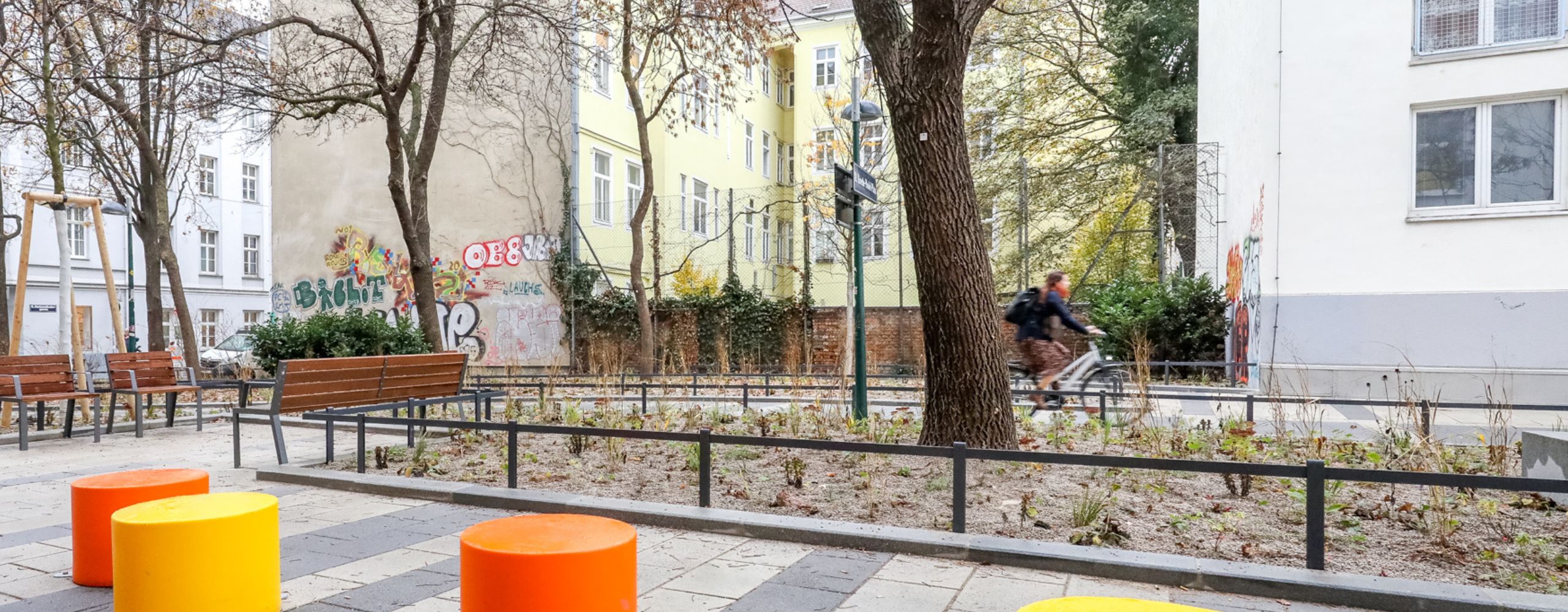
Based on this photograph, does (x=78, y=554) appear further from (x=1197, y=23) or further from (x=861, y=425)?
(x=1197, y=23)

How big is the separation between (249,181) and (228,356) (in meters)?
14.2

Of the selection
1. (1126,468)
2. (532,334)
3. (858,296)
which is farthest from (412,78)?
(532,334)

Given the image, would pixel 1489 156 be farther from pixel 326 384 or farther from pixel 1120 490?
pixel 326 384

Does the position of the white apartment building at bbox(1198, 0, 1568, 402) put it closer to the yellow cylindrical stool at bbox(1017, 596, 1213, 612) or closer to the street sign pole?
the street sign pole

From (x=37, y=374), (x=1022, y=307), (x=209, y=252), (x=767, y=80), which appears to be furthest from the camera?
(x=209, y=252)

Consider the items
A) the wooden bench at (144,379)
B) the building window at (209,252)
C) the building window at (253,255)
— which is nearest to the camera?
the wooden bench at (144,379)

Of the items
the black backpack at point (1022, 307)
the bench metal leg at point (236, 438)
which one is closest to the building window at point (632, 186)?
the black backpack at point (1022, 307)

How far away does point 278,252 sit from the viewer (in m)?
26.1

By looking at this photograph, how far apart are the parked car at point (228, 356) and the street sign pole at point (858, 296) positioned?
19725 millimetres

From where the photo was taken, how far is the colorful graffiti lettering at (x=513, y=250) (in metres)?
23.0

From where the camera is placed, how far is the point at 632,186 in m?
25.5

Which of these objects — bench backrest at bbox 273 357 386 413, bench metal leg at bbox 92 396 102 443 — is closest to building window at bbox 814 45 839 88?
bench backrest at bbox 273 357 386 413

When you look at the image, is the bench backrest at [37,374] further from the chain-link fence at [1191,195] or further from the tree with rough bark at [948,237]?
the chain-link fence at [1191,195]

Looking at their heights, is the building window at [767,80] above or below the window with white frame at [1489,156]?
above
